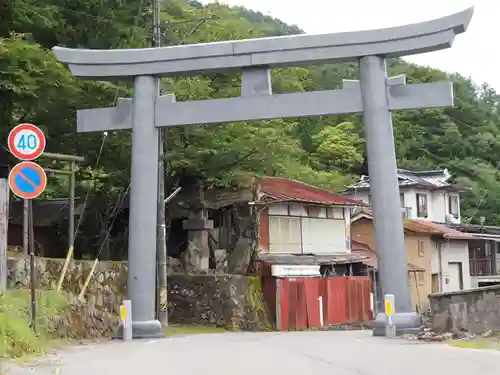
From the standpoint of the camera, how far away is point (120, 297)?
69.3 feet

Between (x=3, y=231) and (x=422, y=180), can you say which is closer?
(x=3, y=231)

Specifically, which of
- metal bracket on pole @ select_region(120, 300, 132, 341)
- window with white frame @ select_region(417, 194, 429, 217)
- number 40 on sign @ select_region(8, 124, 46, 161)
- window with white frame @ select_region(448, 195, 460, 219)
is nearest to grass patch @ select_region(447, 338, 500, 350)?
metal bracket on pole @ select_region(120, 300, 132, 341)

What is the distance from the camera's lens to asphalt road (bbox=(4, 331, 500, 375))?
29.3 feet

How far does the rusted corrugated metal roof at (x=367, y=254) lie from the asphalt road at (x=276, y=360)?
2369 centimetres

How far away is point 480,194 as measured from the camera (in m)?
55.1

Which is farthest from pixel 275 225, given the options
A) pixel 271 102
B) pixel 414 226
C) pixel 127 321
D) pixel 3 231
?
pixel 3 231

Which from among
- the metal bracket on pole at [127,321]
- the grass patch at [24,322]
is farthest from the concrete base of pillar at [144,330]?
the grass patch at [24,322]

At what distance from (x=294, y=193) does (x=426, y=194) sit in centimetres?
1971

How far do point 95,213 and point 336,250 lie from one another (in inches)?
526

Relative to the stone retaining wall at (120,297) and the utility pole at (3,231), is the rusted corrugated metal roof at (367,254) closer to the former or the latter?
the stone retaining wall at (120,297)

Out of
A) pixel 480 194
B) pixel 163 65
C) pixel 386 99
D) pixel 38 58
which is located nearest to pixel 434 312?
pixel 386 99

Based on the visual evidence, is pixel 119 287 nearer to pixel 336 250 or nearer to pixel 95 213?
pixel 95 213

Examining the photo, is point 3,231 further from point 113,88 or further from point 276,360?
point 113,88

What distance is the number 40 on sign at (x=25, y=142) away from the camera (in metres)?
11.7
